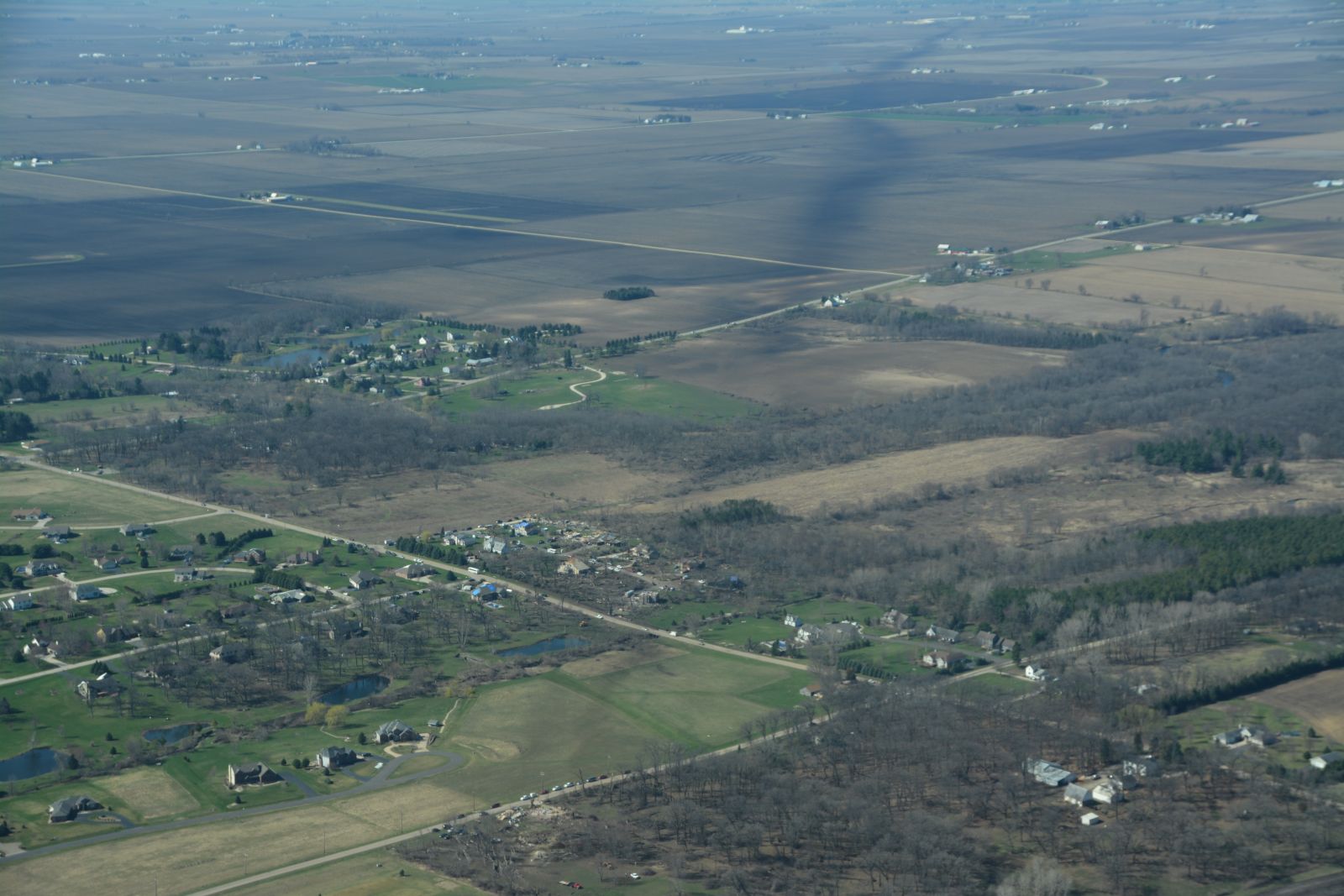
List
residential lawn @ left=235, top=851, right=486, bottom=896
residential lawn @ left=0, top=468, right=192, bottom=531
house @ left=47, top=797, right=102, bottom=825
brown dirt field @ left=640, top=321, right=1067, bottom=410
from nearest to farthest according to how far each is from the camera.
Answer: residential lawn @ left=235, top=851, right=486, bottom=896, house @ left=47, top=797, right=102, bottom=825, residential lawn @ left=0, top=468, right=192, bottom=531, brown dirt field @ left=640, top=321, right=1067, bottom=410

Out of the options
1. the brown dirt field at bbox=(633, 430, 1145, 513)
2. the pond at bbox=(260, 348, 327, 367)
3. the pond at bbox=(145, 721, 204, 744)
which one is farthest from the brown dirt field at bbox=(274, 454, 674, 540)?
the pond at bbox=(260, 348, 327, 367)

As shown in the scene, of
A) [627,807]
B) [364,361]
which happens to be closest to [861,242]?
[364,361]

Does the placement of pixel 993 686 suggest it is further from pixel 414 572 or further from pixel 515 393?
pixel 515 393

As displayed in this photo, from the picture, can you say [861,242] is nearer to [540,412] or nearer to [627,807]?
[540,412]

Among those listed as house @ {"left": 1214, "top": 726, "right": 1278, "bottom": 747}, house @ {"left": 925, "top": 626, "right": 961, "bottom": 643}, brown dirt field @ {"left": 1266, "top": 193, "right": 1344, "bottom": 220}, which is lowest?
house @ {"left": 925, "top": 626, "right": 961, "bottom": 643}

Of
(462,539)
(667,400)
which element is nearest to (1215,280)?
(667,400)

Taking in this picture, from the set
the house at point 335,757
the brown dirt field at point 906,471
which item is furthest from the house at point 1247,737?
the brown dirt field at point 906,471

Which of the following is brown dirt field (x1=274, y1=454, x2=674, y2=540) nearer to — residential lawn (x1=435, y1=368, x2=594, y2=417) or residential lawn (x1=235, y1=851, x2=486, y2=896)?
residential lawn (x1=435, y1=368, x2=594, y2=417)
